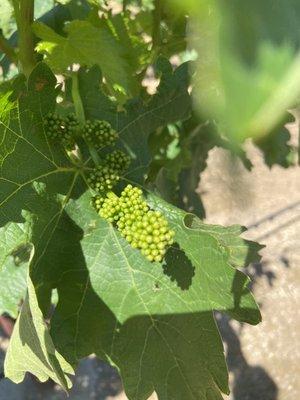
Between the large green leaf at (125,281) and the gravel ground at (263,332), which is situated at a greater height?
the large green leaf at (125,281)

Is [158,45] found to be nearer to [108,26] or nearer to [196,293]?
[108,26]

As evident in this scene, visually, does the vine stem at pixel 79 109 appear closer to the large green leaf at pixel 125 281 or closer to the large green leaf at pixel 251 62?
the large green leaf at pixel 125 281

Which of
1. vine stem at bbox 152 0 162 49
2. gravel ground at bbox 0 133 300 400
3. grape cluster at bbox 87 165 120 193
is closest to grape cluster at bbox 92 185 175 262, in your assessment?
grape cluster at bbox 87 165 120 193

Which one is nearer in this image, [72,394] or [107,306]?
[107,306]

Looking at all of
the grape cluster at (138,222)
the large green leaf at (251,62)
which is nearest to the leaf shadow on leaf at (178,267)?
the grape cluster at (138,222)

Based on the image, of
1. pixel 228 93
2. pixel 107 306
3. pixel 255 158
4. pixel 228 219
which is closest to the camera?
pixel 228 93

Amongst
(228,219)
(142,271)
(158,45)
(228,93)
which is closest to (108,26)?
(158,45)

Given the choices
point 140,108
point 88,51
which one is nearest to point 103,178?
point 140,108
